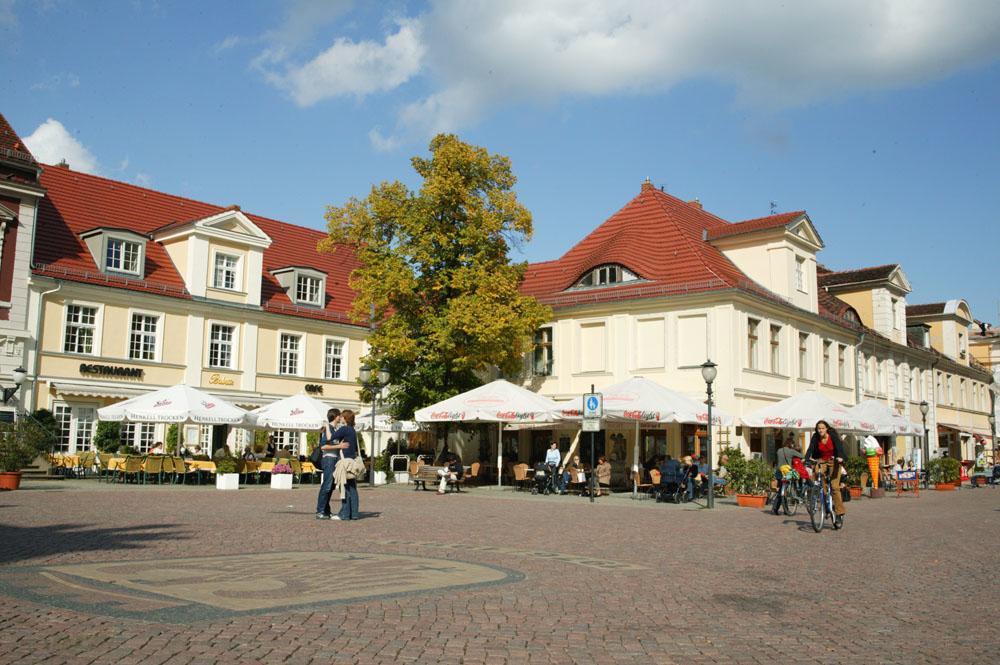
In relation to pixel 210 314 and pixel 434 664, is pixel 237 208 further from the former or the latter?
pixel 434 664

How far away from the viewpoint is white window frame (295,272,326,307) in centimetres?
4116

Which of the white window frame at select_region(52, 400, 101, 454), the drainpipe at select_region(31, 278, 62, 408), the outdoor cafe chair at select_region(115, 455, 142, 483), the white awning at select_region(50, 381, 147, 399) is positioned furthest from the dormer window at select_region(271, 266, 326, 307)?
the outdoor cafe chair at select_region(115, 455, 142, 483)

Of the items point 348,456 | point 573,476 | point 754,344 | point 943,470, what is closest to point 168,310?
point 573,476

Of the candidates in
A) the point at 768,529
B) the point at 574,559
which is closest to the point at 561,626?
the point at 574,559

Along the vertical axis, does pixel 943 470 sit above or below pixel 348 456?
below

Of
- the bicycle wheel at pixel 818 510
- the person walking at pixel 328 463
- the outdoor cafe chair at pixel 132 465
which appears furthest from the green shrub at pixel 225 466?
the bicycle wheel at pixel 818 510

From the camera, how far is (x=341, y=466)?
16875 mm

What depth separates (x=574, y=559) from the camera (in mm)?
11680

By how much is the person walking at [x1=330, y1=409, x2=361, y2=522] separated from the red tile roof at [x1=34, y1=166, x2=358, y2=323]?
65.5 ft

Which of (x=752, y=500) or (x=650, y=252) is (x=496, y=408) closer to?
(x=752, y=500)

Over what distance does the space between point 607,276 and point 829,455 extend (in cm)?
2031

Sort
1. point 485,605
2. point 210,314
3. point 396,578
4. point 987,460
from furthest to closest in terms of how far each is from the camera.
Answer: point 987,460, point 210,314, point 396,578, point 485,605

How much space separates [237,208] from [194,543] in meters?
28.3

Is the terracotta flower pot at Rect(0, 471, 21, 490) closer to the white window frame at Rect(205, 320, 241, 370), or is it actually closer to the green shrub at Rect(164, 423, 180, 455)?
the green shrub at Rect(164, 423, 180, 455)
